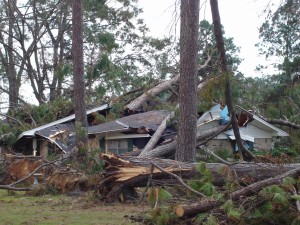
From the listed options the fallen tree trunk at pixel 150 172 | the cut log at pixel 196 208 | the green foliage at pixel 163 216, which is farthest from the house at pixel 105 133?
the cut log at pixel 196 208

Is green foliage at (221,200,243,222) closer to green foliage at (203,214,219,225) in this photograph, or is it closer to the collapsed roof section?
green foliage at (203,214,219,225)

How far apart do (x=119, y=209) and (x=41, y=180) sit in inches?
169

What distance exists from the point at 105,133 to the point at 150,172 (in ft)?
32.3

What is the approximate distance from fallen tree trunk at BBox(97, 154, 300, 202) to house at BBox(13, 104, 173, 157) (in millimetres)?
7117

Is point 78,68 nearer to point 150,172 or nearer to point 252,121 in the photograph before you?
point 150,172

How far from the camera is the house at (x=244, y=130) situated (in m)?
18.2

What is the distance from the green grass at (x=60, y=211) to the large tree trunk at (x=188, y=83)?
202 cm

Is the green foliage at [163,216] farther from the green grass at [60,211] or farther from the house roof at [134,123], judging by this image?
the house roof at [134,123]

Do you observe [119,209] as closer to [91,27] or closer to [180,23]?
[180,23]

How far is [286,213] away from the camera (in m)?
Result: 6.32

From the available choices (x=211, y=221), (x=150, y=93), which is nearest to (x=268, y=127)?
(x=150, y=93)

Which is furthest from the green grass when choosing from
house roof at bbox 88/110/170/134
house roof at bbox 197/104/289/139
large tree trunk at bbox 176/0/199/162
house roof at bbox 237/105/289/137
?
house roof at bbox 237/105/289/137

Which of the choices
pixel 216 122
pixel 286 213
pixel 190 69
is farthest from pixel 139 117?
pixel 286 213

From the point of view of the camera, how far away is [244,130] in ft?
69.8
